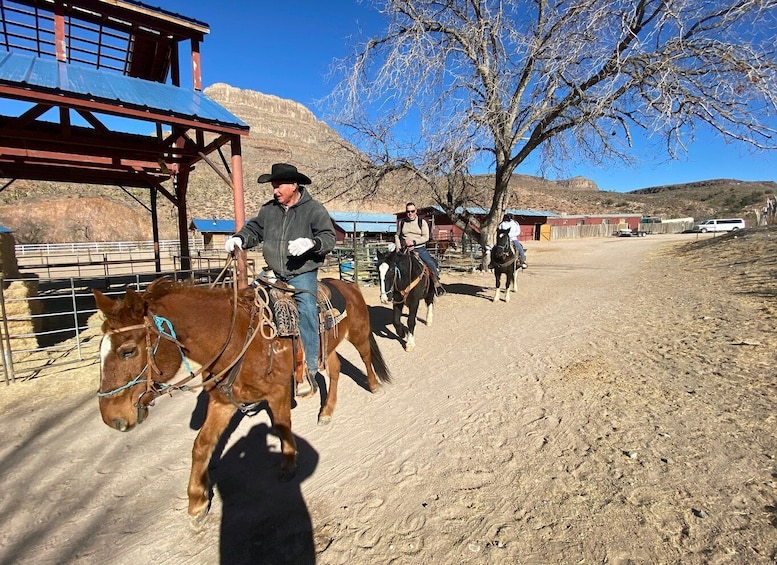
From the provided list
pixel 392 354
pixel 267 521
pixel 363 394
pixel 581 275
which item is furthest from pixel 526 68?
pixel 267 521

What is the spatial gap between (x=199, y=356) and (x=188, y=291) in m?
0.47

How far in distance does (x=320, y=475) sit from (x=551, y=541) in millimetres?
1831

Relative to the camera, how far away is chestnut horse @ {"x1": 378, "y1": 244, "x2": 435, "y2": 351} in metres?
6.70

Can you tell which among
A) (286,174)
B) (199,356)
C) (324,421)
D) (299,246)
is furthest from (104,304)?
(324,421)

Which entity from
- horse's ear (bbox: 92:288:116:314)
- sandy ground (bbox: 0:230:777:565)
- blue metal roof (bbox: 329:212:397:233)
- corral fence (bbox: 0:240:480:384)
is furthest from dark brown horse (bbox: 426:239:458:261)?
horse's ear (bbox: 92:288:116:314)

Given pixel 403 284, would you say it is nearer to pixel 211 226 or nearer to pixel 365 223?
pixel 365 223

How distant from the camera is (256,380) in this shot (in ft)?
9.40

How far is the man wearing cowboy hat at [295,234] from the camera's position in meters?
3.18

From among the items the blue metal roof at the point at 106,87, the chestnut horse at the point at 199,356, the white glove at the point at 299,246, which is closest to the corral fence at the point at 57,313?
the chestnut horse at the point at 199,356

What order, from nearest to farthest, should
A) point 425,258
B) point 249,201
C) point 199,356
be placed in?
point 199,356 < point 425,258 < point 249,201

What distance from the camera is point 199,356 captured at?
2.60 metres

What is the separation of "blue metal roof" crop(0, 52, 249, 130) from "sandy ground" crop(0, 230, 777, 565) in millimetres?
4572

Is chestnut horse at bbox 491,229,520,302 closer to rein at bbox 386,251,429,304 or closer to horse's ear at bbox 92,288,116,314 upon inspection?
rein at bbox 386,251,429,304

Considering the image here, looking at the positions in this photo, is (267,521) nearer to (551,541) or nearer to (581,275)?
(551,541)
